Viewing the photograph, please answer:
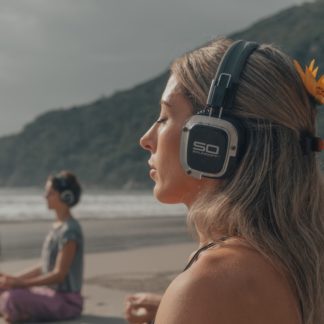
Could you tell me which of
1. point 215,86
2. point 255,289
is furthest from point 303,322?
point 215,86

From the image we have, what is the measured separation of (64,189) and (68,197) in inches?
3.3

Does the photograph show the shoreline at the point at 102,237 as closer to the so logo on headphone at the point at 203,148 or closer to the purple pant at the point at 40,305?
the purple pant at the point at 40,305

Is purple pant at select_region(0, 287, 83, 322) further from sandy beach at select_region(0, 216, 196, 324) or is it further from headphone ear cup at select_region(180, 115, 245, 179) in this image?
headphone ear cup at select_region(180, 115, 245, 179)

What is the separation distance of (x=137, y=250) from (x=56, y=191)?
725 cm

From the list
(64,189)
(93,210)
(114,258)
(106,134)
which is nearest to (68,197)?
(64,189)

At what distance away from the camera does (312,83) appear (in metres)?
1.72

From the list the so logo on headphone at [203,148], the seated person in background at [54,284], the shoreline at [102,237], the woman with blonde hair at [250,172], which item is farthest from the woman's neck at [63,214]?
the shoreline at [102,237]

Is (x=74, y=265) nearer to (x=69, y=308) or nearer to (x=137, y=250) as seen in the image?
(x=69, y=308)

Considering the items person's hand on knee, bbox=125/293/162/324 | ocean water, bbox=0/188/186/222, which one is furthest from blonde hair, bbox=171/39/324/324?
ocean water, bbox=0/188/186/222

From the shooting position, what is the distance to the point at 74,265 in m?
6.78

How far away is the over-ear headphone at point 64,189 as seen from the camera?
6855 millimetres

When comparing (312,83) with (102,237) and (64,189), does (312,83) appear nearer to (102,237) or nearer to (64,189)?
(64,189)

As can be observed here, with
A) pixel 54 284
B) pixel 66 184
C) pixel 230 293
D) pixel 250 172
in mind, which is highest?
pixel 250 172

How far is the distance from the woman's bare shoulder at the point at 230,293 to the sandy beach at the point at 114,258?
547 centimetres
